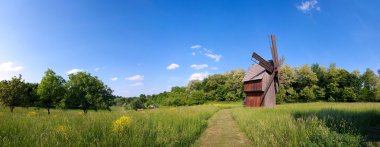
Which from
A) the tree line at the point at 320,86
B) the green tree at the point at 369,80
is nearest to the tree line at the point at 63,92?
the tree line at the point at 320,86

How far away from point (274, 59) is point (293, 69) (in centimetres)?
3353

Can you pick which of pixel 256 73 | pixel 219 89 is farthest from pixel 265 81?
pixel 219 89

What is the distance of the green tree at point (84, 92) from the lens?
3650cm

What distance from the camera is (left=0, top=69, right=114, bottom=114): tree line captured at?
3043 cm

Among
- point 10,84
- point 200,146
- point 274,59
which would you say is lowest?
point 200,146

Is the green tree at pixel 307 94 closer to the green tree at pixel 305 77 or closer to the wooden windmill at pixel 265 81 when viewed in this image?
the green tree at pixel 305 77

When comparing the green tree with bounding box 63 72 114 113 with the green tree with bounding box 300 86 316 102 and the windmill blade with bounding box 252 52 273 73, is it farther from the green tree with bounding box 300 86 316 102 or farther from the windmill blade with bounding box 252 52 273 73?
the green tree with bounding box 300 86 316 102

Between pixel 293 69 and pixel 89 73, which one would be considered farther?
pixel 293 69

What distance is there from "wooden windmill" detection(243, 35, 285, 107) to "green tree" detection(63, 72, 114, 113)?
79.3ft

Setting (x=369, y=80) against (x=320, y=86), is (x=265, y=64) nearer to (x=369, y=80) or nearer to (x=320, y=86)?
(x=320, y=86)

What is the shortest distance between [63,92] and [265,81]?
96.0ft

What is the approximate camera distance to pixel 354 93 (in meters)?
56.4

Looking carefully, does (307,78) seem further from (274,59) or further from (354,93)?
(274,59)

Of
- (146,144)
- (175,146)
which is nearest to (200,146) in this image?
(175,146)
